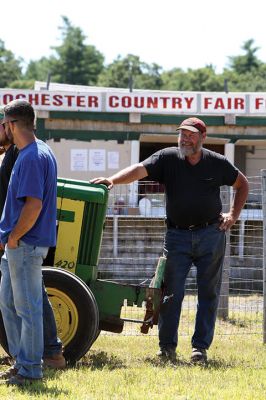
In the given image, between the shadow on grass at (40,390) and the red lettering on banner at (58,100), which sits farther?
the red lettering on banner at (58,100)

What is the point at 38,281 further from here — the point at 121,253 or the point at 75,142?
the point at 75,142

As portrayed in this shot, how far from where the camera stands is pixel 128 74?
69188 mm

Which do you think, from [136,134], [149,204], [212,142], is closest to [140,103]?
[136,134]

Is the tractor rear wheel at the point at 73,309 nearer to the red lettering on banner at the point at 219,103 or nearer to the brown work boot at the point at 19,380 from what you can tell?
the brown work boot at the point at 19,380

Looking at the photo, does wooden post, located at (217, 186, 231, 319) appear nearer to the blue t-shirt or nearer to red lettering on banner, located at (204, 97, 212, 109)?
the blue t-shirt

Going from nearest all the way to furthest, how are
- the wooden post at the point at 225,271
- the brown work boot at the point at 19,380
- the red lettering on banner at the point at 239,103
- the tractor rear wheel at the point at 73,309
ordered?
the brown work boot at the point at 19,380, the tractor rear wheel at the point at 73,309, the wooden post at the point at 225,271, the red lettering on banner at the point at 239,103

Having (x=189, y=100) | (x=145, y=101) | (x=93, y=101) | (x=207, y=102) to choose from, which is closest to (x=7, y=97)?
(x=93, y=101)

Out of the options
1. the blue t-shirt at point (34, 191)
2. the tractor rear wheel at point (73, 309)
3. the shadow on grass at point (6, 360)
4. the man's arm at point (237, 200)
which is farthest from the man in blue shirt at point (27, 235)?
the man's arm at point (237, 200)

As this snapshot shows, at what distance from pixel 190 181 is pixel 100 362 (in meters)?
1.61

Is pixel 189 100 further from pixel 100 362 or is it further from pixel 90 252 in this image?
pixel 100 362

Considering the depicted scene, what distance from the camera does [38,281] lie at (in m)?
4.89

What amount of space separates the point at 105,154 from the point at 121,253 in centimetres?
481

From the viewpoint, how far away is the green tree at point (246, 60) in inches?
3108

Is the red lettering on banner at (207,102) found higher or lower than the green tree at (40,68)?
lower
